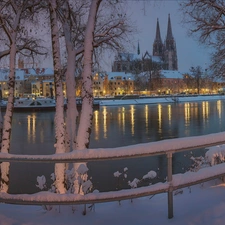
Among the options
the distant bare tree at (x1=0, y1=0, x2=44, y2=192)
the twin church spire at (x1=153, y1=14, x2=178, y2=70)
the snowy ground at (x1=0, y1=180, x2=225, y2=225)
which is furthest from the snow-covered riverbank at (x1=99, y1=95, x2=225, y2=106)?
the snowy ground at (x1=0, y1=180, x2=225, y2=225)

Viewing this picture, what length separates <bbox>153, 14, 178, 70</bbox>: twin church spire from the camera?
572ft

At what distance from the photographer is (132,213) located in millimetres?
5117

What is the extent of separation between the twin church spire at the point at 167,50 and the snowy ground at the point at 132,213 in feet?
556

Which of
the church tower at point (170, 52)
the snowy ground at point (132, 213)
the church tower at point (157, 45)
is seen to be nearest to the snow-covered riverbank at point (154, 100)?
the church tower at point (170, 52)

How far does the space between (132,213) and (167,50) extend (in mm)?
174490

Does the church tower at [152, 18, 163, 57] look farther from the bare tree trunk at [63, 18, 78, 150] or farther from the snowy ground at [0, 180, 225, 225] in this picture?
the snowy ground at [0, 180, 225, 225]

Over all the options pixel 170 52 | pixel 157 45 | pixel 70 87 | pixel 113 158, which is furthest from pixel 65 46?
pixel 157 45

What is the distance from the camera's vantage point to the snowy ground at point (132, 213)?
4.67m

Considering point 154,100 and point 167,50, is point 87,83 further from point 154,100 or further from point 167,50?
point 167,50

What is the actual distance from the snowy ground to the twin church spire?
6671 inches

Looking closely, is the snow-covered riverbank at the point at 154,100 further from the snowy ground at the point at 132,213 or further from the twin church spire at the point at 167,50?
the snowy ground at the point at 132,213

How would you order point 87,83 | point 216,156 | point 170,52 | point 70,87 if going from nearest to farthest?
point 87,83 < point 216,156 < point 70,87 < point 170,52

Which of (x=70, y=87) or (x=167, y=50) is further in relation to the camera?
(x=167, y=50)

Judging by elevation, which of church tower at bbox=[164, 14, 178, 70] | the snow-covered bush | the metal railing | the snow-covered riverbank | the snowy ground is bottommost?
the snowy ground
